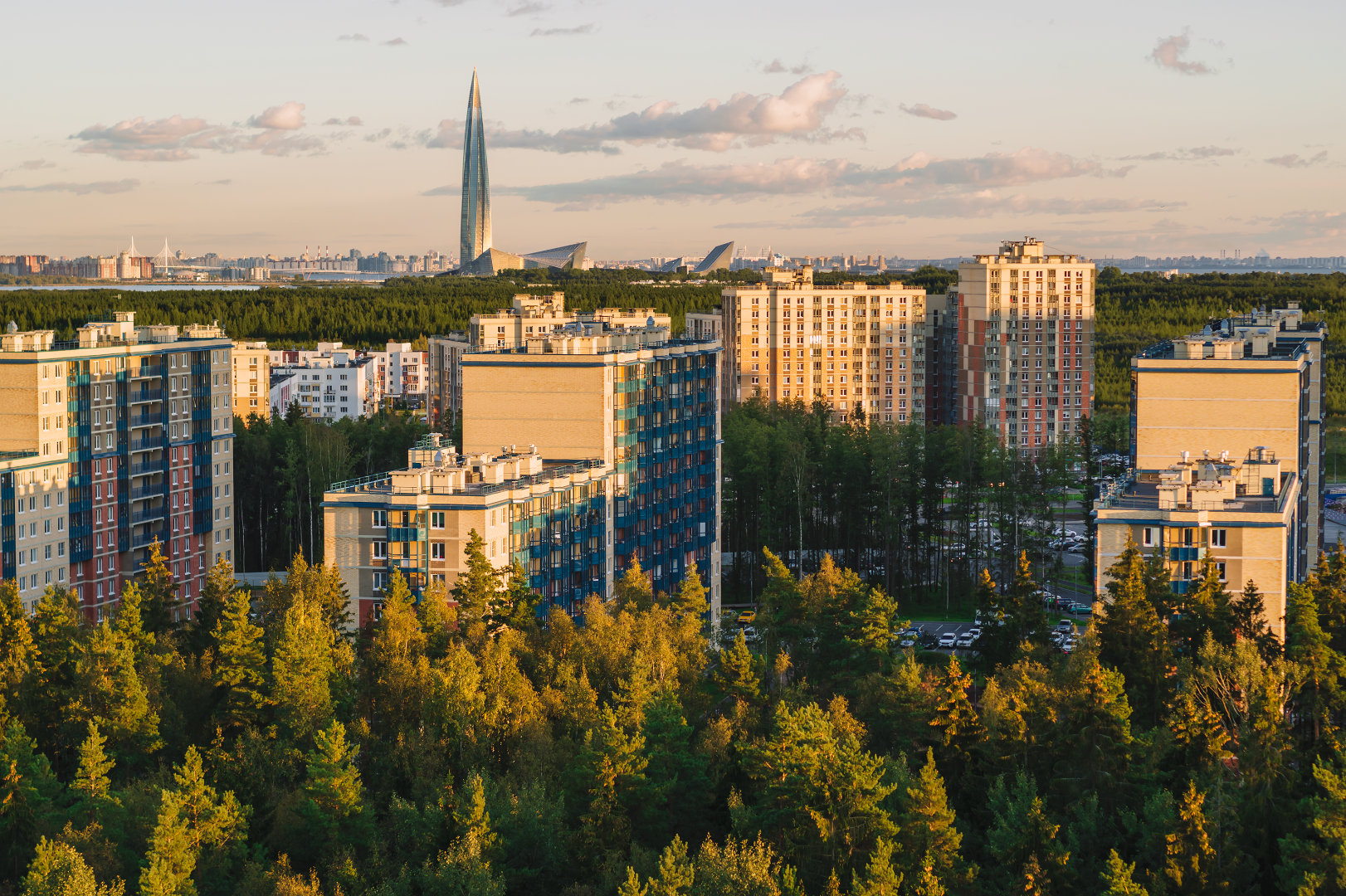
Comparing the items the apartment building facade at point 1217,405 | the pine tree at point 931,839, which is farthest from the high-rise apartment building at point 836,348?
the pine tree at point 931,839

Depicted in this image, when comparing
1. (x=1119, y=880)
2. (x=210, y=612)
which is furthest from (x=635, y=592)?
(x=1119, y=880)

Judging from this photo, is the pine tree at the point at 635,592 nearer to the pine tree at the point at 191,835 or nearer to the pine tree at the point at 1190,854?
the pine tree at the point at 191,835

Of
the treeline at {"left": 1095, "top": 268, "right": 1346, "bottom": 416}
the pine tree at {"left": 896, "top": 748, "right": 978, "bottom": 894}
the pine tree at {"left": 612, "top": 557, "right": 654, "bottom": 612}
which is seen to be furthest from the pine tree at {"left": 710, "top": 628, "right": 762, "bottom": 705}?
the treeline at {"left": 1095, "top": 268, "right": 1346, "bottom": 416}

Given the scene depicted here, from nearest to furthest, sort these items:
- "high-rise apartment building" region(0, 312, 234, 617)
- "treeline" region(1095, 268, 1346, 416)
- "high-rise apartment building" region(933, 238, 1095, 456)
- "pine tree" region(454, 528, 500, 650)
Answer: "pine tree" region(454, 528, 500, 650), "high-rise apartment building" region(0, 312, 234, 617), "high-rise apartment building" region(933, 238, 1095, 456), "treeline" region(1095, 268, 1346, 416)

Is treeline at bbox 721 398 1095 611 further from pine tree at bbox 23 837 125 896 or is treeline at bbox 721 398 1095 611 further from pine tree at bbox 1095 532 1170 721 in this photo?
pine tree at bbox 23 837 125 896

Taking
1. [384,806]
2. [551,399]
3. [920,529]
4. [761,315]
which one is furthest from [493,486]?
[761,315]
